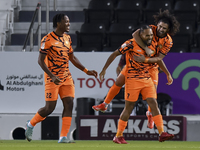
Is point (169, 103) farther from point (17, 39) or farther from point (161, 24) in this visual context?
point (17, 39)

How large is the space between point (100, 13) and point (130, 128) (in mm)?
4356

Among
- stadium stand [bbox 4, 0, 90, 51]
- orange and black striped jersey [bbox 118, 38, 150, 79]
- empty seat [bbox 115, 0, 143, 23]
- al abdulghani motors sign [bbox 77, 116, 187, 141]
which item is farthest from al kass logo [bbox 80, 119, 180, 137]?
empty seat [bbox 115, 0, 143, 23]

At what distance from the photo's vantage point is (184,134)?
31.2 ft

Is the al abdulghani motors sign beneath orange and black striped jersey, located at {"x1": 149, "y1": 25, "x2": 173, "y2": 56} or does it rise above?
beneath

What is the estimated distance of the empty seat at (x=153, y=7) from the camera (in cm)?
1270

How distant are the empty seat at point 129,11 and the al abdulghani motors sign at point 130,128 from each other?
3961 millimetres

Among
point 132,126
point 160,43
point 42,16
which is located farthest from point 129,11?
point 160,43

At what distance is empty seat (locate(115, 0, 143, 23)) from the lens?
12875 millimetres

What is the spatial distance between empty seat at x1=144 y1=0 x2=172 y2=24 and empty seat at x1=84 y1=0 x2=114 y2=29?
917 millimetres

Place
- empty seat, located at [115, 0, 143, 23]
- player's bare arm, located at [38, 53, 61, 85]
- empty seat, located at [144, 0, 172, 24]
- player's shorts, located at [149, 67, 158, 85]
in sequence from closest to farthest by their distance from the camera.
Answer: player's bare arm, located at [38, 53, 61, 85], player's shorts, located at [149, 67, 158, 85], empty seat, located at [144, 0, 172, 24], empty seat, located at [115, 0, 143, 23]

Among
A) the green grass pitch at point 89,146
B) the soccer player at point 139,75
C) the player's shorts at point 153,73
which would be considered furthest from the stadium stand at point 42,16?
the green grass pitch at point 89,146

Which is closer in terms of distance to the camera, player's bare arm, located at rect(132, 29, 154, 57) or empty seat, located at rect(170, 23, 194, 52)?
player's bare arm, located at rect(132, 29, 154, 57)

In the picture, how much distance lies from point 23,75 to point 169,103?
2.90m

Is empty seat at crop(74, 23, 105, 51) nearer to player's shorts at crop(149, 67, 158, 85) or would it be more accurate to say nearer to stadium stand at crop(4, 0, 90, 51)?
stadium stand at crop(4, 0, 90, 51)
